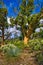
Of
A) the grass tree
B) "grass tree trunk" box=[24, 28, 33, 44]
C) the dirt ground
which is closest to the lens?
the dirt ground

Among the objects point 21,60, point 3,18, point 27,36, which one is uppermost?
point 3,18

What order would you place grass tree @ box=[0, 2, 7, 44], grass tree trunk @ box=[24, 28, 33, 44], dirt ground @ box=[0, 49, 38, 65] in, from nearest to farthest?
dirt ground @ box=[0, 49, 38, 65] < grass tree @ box=[0, 2, 7, 44] < grass tree trunk @ box=[24, 28, 33, 44]

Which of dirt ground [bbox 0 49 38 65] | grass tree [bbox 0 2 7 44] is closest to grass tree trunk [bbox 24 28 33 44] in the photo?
grass tree [bbox 0 2 7 44]

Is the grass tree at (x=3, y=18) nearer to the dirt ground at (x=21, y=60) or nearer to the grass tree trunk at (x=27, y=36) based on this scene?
the grass tree trunk at (x=27, y=36)

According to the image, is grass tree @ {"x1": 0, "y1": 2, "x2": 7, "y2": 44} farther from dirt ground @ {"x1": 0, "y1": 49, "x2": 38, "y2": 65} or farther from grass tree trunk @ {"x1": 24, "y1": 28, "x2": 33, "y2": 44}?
dirt ground @ {"x1": 0, "y1": 49, "x2": 38, "y2": 65}

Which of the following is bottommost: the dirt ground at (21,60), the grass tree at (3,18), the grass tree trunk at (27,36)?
the dirt ground at (21,60)

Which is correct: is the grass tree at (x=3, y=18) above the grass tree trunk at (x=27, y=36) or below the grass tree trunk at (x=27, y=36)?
above

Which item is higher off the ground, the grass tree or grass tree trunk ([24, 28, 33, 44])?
the grass tree

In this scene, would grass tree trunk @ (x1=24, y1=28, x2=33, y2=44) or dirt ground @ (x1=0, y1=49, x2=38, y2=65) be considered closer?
dirt ground @ (x1=0, y1=49, x2=38, y2=65)

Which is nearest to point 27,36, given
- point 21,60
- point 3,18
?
point 3,18

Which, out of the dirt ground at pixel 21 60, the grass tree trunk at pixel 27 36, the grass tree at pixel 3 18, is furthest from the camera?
the grass tree trunk at pixel 27 36

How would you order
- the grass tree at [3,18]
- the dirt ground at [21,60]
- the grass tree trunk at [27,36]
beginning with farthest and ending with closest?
1. the grass tree trunk at [27,36]
2. the grass tree at [3,18]
3. the dirt ground at [21,60]

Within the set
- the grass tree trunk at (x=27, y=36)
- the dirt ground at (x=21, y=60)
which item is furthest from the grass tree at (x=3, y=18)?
the dirt ground at (x=21, y=60)

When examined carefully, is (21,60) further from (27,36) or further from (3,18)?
(3,18)
